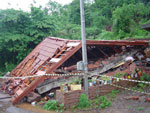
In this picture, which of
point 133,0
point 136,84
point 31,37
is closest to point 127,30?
point 133,0

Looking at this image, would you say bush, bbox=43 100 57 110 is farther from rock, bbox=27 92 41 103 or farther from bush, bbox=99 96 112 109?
bush, bbox=99 96 112 109

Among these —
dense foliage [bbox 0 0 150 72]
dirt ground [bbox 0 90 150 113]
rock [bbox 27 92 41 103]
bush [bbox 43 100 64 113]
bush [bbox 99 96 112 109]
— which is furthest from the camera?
dense foliage [bbox 0 0 150 72]

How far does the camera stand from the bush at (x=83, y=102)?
23.4ft

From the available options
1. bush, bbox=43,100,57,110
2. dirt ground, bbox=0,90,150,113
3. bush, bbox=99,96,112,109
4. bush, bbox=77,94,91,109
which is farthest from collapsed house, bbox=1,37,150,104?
bush, bbox=99,96,112,109

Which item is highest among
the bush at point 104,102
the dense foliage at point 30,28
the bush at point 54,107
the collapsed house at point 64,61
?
the dense foliage at point 30,28

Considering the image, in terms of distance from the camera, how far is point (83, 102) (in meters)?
7.18

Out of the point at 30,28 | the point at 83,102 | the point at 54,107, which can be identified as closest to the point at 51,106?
the point at 54,107

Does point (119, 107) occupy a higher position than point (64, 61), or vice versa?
point (64, 61)

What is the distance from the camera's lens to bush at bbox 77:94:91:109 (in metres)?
7.12

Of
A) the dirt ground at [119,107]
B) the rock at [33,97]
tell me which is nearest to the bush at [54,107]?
the dirt ground at [119,107]

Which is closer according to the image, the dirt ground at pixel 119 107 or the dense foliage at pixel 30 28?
the dirt ground at pixel 119 107

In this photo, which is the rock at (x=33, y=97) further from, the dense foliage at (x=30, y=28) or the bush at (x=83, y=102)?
the dense foliage at (x=30, y=28)

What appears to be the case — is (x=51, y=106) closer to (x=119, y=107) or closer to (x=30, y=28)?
(x=119, y=107)

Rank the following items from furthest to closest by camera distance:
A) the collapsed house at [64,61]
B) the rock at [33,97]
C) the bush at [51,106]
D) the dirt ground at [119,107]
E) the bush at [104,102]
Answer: the collapsed house at [64,61] < the rock at [33,97] < the bush at [51,106] < the bush at [104,102] < the dirt ground at [119,107]
